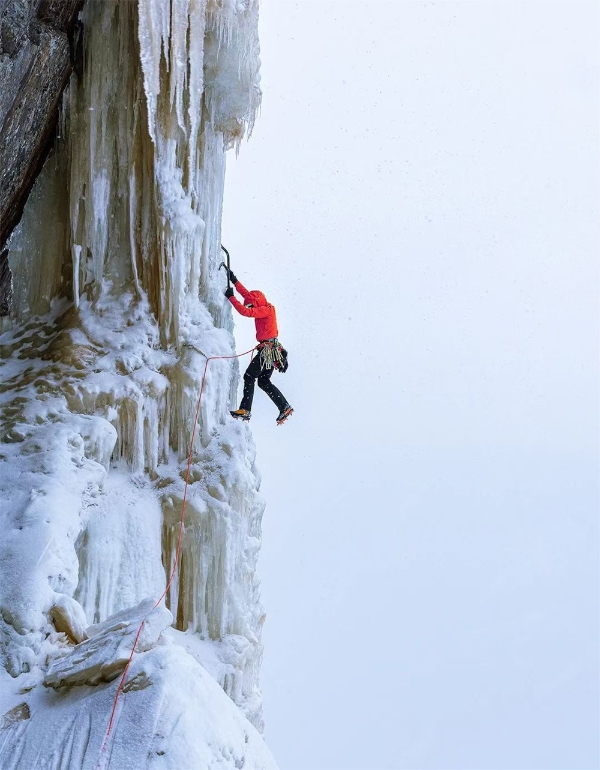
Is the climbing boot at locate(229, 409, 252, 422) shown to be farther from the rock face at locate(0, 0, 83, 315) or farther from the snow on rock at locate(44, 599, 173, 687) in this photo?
the snow on rock at locate(44, 599, 173, 687)

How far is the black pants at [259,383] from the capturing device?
7.53m

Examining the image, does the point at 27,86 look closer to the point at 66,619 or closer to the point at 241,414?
the point at 241,414

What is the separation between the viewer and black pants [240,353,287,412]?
7531mm

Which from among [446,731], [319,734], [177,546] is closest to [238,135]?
[177,546]

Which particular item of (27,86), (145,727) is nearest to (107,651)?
(145,727)

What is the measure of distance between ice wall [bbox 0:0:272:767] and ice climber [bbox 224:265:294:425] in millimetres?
457

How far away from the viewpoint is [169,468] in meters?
6.75

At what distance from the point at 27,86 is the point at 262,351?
2963 mm

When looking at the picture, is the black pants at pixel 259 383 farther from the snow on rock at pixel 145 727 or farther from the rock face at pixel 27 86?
the snow on rock at pixel 145 727

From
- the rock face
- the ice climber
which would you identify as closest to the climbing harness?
the ice climber

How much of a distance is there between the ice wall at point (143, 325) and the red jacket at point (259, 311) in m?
0.40

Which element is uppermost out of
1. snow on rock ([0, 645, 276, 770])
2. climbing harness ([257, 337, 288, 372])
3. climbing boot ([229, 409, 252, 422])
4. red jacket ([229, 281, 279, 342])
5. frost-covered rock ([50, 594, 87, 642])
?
red jacket ([229, 281, 279, 342])

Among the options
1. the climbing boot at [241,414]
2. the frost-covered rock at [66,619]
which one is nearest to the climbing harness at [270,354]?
the climbing boot at [241,414]

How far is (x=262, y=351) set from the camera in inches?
304
